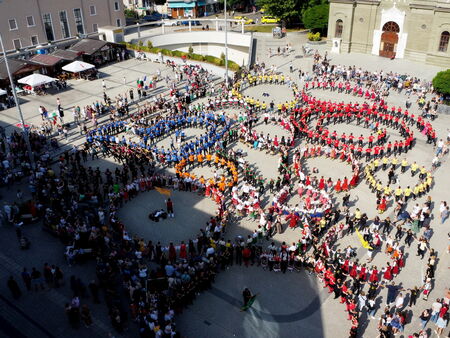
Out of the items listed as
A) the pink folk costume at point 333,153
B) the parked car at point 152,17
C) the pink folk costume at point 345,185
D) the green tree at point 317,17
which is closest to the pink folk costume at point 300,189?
the pink folk costume at point 345,185

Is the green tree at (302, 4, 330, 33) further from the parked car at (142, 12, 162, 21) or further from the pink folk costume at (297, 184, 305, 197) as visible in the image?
the pink folk costume at (297, 184, 305, 197)

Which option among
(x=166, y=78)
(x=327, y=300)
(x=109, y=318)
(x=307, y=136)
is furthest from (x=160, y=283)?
(x=166, y=78)

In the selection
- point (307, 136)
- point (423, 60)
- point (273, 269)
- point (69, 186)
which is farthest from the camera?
point (423, 60)

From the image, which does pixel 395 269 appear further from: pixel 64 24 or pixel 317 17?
pixel 64 24

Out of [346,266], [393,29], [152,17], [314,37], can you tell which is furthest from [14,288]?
[152,17]

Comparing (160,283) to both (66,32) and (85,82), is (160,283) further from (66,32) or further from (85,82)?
(66,32)

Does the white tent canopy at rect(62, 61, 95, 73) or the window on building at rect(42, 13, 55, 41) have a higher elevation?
the window on building at rect(42, 13, 55, 41)

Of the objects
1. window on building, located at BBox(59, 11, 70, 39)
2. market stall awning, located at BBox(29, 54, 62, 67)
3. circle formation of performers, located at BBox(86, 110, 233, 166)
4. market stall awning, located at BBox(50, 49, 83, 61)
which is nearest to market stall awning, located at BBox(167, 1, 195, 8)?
window on building, located at BBox(59, 11, 70, 39)
